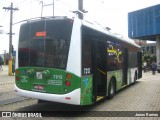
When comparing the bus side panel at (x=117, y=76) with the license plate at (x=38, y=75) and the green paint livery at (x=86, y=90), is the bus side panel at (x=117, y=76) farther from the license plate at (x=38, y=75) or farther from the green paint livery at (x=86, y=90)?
the license plate at (x=38, y=75)

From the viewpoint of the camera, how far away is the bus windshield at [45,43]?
8.84 meters

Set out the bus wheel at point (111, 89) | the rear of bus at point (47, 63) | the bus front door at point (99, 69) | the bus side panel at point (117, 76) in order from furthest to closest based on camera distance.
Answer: the bus wheel at point (111, 89)
the bus side panel at point (117, 76)
the bus front door at point (99, 69)
the rear of bus at point (47, 63)

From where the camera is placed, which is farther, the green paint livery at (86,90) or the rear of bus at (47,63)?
the green paint livery at (86,90)

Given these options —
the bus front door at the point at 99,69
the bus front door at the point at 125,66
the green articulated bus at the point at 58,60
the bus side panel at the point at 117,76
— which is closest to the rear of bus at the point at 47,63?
the green articulated bus at the point at 58,60

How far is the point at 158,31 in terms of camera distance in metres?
44.6

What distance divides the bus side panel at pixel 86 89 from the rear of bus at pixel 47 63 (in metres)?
0.27

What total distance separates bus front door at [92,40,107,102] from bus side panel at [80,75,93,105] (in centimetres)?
39

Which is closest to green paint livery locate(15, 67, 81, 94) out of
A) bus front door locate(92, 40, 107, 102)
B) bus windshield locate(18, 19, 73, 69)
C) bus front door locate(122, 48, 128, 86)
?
bus windshield locate(18, 19, 73, 69)

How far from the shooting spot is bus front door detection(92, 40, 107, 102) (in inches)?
391

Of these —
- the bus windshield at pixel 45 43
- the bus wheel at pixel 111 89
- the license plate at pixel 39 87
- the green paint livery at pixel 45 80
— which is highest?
the bus windshield at pixel 45 43

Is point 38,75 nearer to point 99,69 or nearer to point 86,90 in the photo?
point 86,90

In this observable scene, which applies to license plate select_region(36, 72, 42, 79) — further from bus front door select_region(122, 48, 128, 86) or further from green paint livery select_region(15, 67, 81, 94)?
bus front door select_region(122, 48, 128, 86)

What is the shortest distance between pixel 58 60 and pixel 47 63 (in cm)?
43

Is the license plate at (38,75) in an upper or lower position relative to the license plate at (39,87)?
upper
